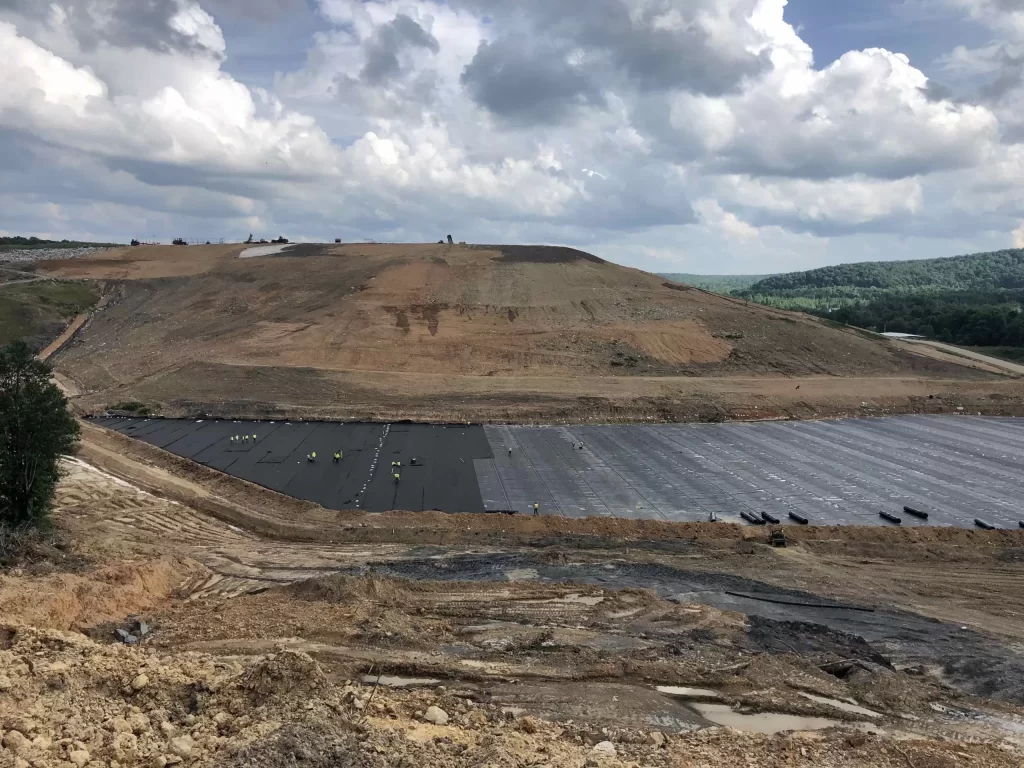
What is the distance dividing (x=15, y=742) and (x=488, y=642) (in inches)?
283

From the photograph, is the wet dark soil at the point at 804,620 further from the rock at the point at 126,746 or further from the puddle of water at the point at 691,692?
the rock at the point at 126,746

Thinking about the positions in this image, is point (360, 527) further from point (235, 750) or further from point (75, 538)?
point (235, 750)

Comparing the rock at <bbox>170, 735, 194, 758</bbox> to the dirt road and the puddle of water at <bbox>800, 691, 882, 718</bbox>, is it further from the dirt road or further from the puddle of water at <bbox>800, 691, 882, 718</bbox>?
the dirt road

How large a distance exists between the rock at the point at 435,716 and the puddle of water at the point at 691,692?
3735 millimetres

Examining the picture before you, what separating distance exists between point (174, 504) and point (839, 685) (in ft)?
63.3

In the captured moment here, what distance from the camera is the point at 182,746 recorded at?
25.9 ft

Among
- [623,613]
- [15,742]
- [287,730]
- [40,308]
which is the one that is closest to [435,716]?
[287,730]

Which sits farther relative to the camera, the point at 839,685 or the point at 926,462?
the point at 926,462

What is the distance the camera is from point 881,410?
130ft

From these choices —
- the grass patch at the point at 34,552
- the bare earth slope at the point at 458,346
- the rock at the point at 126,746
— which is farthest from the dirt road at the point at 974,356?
the rock at the point at 126,746

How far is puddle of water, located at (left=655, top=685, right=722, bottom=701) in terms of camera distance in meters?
11.0

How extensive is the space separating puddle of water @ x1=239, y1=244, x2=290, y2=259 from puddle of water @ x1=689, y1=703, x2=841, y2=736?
71.9m

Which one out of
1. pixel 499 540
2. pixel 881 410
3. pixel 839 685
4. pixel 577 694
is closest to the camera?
pixel 577 694

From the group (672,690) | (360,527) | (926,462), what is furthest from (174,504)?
(926,462)
